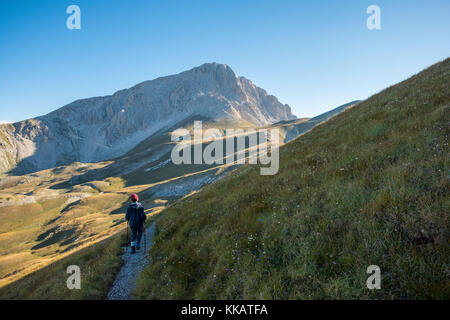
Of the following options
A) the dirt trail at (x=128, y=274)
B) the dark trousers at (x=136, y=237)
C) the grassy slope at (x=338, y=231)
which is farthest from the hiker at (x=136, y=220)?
the grassy slope at (x=338, y=231)

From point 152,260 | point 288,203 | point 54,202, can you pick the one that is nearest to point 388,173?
point 288,203

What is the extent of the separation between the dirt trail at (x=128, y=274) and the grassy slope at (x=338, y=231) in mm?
744

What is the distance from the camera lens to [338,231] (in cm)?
495

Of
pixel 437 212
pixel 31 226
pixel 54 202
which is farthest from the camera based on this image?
pixel 54 202

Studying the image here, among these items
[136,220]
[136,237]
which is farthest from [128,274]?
[136,220]

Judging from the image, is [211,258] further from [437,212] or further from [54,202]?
[54,202]

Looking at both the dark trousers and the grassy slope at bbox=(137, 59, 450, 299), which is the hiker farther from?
the grassy slope at bbox=(137, 59, 450, 299)

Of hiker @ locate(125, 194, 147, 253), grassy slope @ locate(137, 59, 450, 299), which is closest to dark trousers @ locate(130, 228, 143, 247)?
hiker @ locate(125, 194, 147, 253)

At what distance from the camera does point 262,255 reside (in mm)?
5391

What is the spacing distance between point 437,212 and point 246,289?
4.15 metres

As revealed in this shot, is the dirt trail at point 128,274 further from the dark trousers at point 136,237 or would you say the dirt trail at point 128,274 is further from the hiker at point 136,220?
the hiker at point 136,220

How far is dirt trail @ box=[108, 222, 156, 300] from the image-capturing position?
7.90 meters

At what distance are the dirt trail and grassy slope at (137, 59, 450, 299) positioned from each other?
2.44 ft
